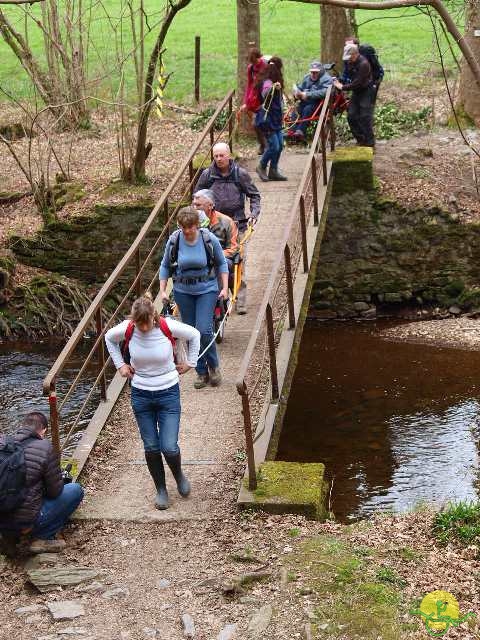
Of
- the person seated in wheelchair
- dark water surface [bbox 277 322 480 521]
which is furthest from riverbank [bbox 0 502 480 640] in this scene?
the person seated in wheelchair

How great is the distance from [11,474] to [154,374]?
127 cm

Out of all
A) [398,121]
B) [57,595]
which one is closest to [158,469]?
[57,595]

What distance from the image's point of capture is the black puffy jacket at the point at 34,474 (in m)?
7.25

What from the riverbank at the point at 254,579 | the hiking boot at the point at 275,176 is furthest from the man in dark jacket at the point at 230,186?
the riverbank at the point at 254,579

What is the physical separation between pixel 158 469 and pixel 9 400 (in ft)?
19.6

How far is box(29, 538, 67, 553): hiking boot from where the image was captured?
7.53 meters

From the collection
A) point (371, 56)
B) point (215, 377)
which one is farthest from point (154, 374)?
point (371, 56)

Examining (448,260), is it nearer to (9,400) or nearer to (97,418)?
(9,400)

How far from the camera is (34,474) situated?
7.27m

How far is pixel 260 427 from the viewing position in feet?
29.7

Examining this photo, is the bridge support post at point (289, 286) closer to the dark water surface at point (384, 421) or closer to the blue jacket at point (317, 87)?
the dark water surface at point (384, 421)

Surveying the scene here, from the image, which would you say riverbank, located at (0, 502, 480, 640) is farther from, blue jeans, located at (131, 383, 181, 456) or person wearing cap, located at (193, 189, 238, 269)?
person wearing cap, located at (193, 189, 238, 269)

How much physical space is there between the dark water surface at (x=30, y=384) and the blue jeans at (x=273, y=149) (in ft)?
12.8

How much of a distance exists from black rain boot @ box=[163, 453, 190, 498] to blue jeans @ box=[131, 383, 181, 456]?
3.1 inches
